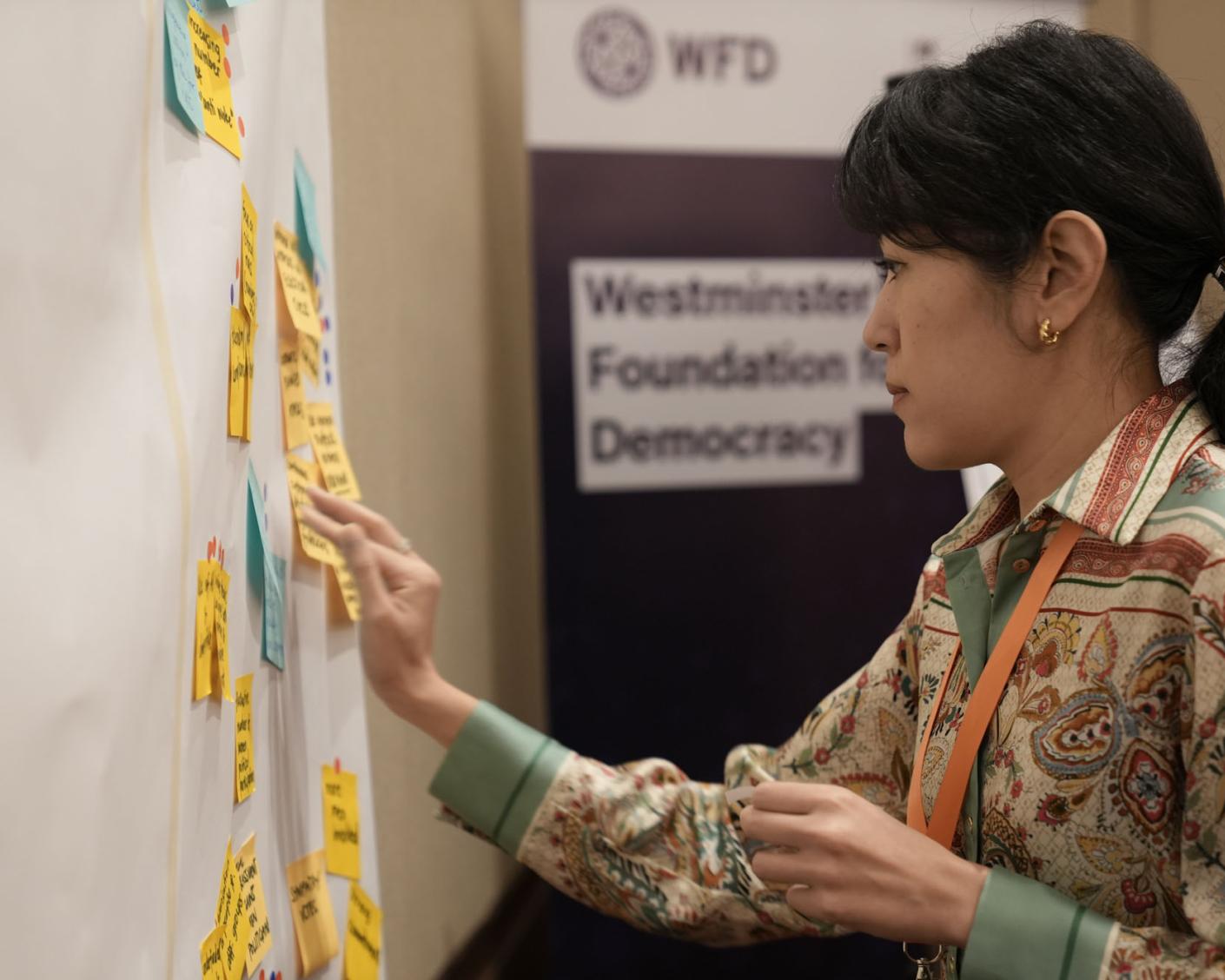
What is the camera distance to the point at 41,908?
0.57 meters

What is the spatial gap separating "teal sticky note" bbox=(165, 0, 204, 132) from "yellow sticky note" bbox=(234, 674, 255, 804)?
39 centimetres

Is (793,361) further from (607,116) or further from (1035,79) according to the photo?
(1035,79)

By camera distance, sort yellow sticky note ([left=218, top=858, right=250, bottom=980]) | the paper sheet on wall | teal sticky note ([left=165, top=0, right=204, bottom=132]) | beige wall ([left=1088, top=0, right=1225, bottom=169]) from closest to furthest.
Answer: the paper sheet on wall → teal sticky note ([left=165, top=0, right=204, bottom=132]) → yellow sticky note ([left=218, top=858, right=250, bottom=980]) → beige wall ([left=1088, top=0, right=1225, bottom=169])

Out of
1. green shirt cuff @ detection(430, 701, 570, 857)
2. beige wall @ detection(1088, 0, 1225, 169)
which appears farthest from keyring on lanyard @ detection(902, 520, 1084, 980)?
beige wall @ detection(1088, 0, 1225, 169)

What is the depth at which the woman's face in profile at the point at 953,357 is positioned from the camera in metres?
0.96

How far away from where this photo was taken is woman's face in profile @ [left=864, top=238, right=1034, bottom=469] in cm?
96

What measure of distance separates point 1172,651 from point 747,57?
7.32ft

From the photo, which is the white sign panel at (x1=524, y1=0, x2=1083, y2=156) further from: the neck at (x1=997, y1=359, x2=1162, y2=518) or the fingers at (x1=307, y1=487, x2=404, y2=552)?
the neck at (x1=997, y1=359, x2=1162, y2=518)

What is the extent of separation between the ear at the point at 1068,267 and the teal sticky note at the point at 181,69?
61 centimetres

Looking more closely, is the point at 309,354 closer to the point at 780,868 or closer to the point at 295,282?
the point at 295,282

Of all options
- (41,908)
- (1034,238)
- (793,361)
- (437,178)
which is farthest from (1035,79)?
(793,361)

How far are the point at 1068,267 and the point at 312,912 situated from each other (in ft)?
2.72

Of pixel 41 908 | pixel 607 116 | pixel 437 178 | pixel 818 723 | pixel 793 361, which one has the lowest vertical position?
pixel 818 723

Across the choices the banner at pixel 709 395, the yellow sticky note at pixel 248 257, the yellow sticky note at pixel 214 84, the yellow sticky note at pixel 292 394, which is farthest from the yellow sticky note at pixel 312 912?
the banner at pixel 709 395
